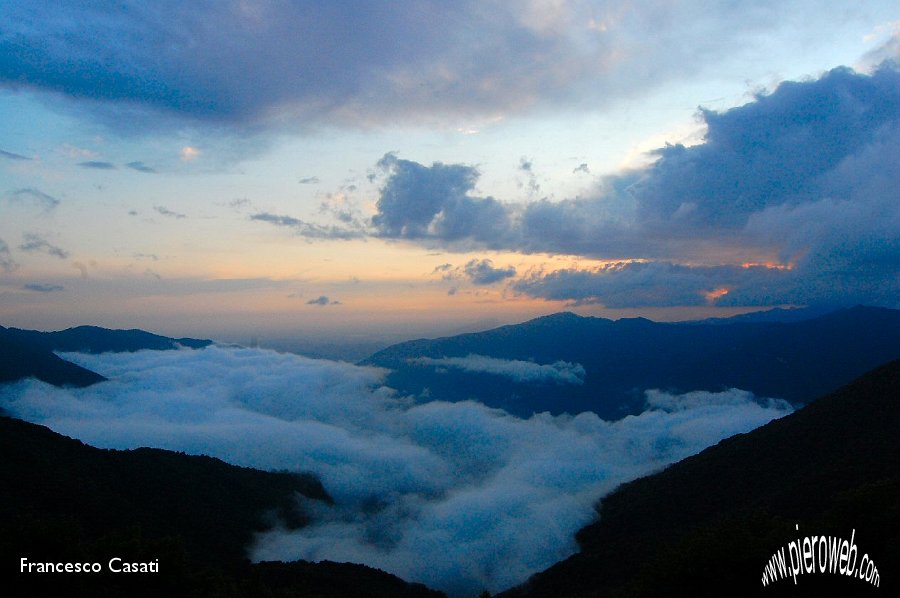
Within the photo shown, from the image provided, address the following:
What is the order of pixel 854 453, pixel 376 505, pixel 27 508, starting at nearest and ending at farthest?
pixel 27 508, pixel 854 453, pixel 376 505

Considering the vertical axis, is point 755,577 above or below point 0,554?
below

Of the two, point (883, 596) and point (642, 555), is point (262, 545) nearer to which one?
point (642, 555)

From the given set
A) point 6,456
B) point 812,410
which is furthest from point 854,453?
point 6,456

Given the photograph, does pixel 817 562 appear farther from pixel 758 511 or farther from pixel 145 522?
pixel 145 522

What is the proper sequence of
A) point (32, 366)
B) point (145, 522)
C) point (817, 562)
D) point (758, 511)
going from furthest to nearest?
point (32, 366)
point (145, 522)
point (758, 511)
point (817, 562)

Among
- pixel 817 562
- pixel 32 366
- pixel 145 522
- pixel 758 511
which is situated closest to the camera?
pixel 817 562

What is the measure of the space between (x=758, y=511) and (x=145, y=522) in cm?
5902

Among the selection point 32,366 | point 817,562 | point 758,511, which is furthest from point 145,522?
point 32,366

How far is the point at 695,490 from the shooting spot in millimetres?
71812

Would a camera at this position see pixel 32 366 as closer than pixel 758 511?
No

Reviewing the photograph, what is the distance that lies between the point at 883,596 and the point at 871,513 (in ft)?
35.8

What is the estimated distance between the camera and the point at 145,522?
199 feet

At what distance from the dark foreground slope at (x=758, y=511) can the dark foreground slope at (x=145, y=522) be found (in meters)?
21.9

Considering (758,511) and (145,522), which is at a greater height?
(758,511)
